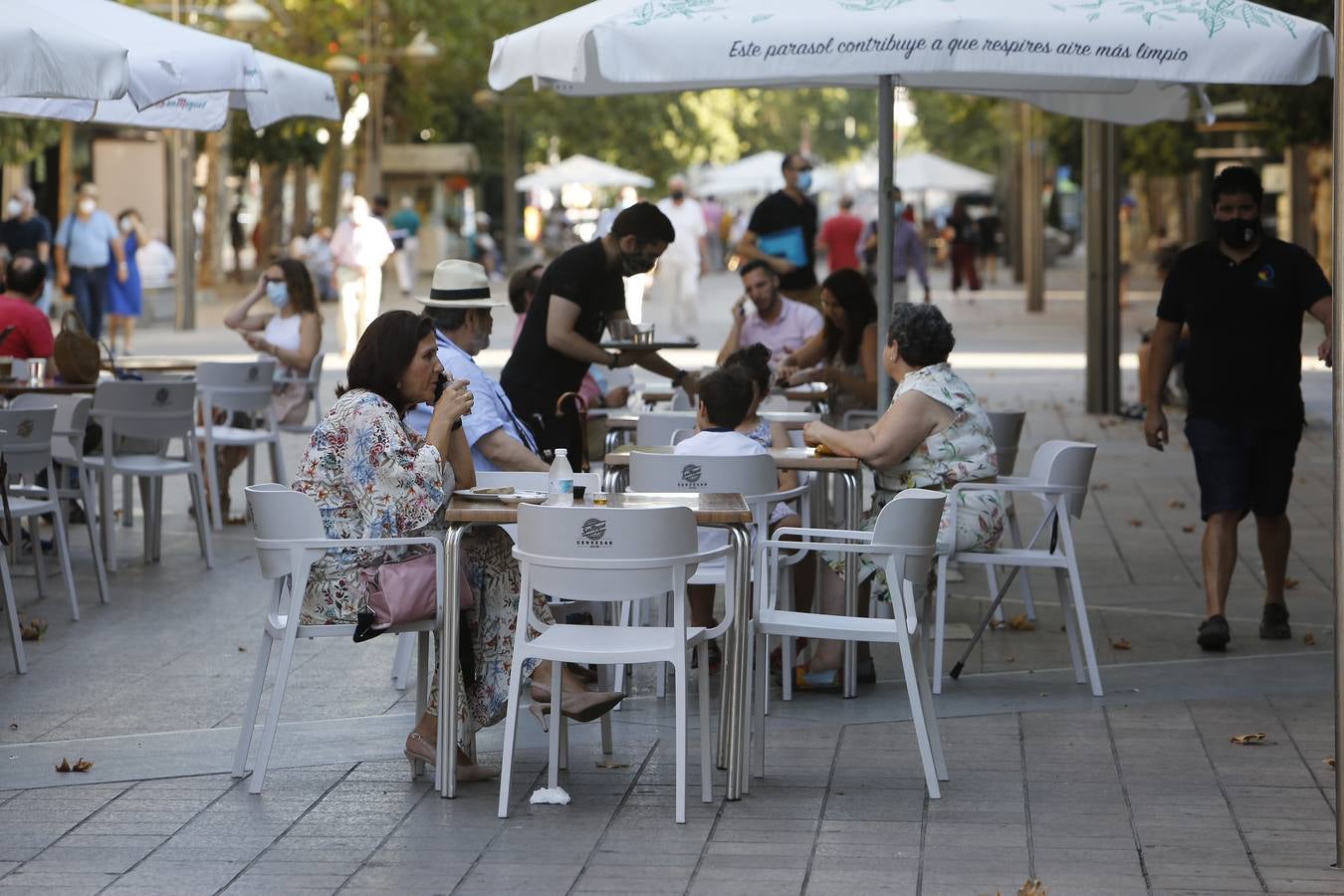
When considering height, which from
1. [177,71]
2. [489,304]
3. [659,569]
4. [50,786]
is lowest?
[50,786]

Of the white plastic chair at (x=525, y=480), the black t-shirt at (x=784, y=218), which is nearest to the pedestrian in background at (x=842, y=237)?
the black t-shirt at (x=784, y=218)

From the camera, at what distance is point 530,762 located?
626 cm

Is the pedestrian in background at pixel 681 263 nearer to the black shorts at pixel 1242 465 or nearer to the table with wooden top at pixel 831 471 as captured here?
the black shorts at pixel 1242 465

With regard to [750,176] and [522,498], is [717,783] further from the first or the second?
[750,176]

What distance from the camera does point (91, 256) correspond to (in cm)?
2320

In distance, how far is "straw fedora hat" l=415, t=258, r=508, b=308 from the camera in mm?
7211

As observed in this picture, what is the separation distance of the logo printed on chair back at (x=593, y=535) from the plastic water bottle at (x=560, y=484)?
0.39 meters

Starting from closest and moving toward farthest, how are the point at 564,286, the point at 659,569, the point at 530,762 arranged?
the point at 659,569
the point at 530,762
the point at 564,286

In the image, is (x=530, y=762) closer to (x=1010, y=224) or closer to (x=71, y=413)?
(x=71, y=413)

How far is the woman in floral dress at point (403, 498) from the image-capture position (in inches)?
231

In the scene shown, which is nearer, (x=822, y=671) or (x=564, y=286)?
(x=822, y=671)

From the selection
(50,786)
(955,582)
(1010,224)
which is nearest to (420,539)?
(50,786)

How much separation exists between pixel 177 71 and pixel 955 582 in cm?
439

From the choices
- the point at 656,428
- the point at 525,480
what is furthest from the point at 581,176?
the point at 525,480
